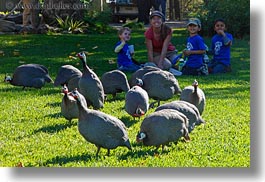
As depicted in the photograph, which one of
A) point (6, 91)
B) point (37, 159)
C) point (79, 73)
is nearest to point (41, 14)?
point (79, 73)

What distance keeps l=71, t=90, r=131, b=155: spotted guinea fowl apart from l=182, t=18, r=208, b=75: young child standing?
2.37 metres

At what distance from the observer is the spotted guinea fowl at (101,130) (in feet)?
11.7

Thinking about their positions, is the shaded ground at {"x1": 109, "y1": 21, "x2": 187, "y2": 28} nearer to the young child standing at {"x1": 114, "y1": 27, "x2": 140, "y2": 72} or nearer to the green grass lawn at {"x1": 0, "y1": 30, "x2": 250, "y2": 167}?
the green grass lawn at {"x1": 0, "y1": 30, "x2": 250, "y2": 167}

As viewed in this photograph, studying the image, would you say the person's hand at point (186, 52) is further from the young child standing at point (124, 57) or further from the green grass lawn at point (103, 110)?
the young child standing at point (124, 57)

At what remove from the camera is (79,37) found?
5551 mm

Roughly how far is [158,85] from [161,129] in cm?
113

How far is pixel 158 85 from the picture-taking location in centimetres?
471

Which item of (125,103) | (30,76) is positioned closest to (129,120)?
(125,103)

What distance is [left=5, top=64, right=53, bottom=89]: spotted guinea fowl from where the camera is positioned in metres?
5.31

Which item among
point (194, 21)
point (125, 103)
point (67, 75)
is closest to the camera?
point (125, 103)

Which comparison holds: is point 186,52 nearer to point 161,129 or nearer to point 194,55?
point 194,55

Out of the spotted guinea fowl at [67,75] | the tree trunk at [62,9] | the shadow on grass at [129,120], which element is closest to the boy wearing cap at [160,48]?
the spotted guinea fowl at [67,75]

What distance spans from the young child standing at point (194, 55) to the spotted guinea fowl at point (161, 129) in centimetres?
224

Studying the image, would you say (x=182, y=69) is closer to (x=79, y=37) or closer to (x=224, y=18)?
(x=224, y=18)
